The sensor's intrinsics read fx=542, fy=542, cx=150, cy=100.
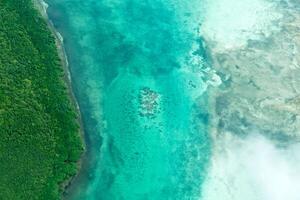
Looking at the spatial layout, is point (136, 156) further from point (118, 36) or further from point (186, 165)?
point (118, 36)

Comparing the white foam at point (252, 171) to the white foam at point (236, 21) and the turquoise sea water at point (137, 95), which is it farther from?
the white foam at point (236, 21)

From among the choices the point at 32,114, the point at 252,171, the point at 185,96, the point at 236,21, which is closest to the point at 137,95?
the point at 185,96

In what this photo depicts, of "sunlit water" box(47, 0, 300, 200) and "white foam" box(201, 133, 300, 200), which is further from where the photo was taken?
"sunlit water" box(47, 0, 300, 200)

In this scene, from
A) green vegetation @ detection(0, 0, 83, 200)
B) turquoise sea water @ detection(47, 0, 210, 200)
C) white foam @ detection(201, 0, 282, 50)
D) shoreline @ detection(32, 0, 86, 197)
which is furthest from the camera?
white foam @ detection(201, 0, 282, 50)

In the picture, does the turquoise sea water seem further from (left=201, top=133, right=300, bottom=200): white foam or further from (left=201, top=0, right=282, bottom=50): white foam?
(left=201, top=0, right=282, bottom=50): white foam

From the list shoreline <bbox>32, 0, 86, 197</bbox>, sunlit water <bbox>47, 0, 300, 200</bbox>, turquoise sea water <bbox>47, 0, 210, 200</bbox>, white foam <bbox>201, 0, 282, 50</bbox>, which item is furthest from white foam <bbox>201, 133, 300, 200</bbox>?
white foam <bbox>201, 0, 282, 50</bbox>

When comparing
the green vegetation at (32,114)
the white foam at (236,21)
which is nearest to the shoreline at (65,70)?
the green vegetation at (32,114)

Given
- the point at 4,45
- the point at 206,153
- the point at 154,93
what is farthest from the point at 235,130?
the point at 4,45
